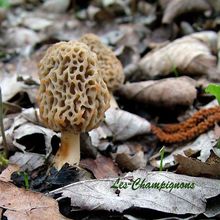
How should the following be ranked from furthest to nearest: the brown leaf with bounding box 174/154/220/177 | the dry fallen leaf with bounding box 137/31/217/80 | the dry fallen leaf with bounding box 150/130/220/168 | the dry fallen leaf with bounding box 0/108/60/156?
1. the dry fallen leaf with bounding box 137/31/217/80
2. the dry fallen leaf with bounding box 0/108/60/156
3. the dry fallen leaf with bounding box 150/130/220/168
4. the brown leaf with bounding box 174/154/220/177

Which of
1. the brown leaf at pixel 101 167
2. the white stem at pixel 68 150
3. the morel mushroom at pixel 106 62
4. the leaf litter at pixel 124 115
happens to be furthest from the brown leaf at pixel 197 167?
the morel mushroom at pixel 106 62

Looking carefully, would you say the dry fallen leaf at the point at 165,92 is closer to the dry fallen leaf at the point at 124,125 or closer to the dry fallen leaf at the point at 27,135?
the dry fallen leaf at the point at 124,125

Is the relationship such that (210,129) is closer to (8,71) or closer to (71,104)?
(71,104)

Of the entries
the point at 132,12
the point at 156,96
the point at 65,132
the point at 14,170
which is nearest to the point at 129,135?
the point at 156,96

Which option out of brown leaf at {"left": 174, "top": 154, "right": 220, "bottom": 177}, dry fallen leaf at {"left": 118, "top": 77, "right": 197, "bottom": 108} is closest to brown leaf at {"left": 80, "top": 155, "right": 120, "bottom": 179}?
brown leaf at {"left": 174, "top": 154, "right": 220, "bottom": 177}

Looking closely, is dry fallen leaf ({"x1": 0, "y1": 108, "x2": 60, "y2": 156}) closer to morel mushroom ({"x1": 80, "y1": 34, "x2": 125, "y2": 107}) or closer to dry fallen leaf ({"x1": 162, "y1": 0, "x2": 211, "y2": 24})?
morel mushroom ({"x1": 80, "y1": 34, "x2": 125, "y2": 107})

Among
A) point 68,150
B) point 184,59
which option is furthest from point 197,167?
point 184,59
